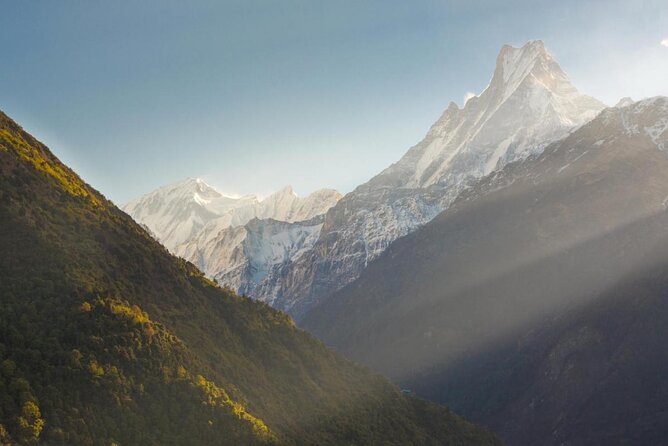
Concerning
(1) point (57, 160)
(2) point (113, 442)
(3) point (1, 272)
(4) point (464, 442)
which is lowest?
(2) point (113, 442)

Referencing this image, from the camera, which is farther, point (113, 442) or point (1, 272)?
point (1, 272)

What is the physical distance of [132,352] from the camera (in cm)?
10344

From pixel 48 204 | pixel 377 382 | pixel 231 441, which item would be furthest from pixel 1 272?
pixel 377 382

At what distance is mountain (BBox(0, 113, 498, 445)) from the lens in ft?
305

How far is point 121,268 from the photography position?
130750 mm

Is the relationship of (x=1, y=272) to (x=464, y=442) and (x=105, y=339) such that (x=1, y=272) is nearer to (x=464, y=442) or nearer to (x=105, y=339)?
(x=105, y=339)

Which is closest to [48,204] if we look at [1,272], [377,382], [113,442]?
[1,272]

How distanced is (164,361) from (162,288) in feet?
118

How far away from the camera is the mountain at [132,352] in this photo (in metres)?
92.9

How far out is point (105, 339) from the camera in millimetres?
101750

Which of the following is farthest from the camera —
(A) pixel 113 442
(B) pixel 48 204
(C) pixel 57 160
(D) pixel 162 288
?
(C) pixel 57 160

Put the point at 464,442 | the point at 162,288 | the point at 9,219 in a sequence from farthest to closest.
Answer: the point at 464,442, the point at 162,288, the point at 9,219

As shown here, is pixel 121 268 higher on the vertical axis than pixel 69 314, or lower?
higher

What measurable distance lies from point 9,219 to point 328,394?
73.5 metres
